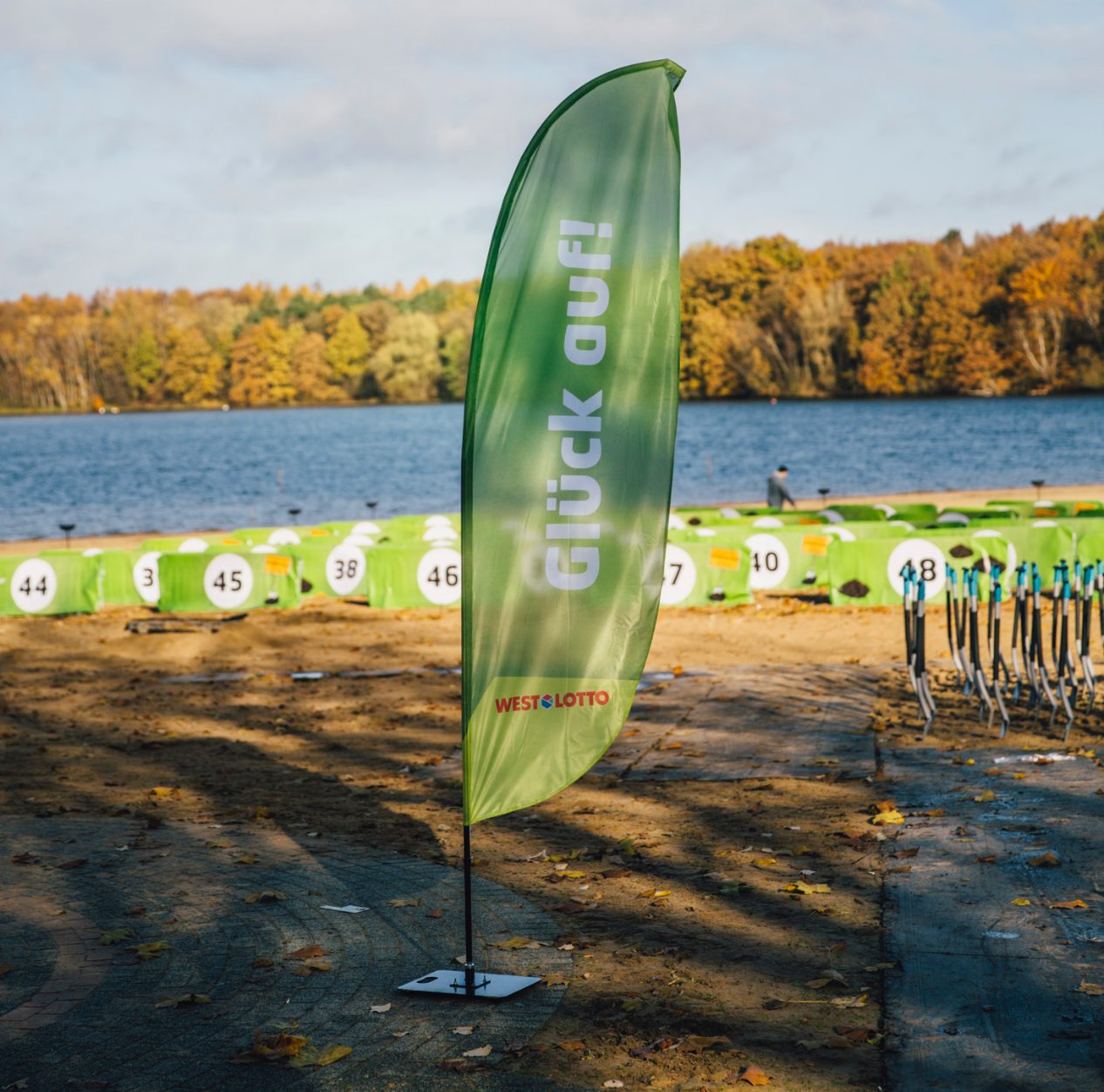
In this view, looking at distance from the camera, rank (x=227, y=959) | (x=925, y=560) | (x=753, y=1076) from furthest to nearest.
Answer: (x=925, y=560)
(x=227, y=959)
(x=753, y=1076)

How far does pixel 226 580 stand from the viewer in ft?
67.2

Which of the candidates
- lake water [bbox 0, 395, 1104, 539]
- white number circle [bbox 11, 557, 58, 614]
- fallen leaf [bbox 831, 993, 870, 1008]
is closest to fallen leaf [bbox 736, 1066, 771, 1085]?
fallen leaf [bbox 831, 993, 870, 1008]

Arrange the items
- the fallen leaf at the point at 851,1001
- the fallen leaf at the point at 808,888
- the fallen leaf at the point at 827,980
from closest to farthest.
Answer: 1. the fallen leaf at the point at 851,1001
2. the fallen leaf at the point at 827,980
3. the fallen leaf at the point at 808,888

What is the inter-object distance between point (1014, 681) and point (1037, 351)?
404 feet

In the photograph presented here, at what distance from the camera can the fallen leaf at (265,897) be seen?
765cm

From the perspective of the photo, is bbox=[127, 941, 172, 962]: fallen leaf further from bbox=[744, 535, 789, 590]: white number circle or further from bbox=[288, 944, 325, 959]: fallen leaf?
bbox=[744, 535, 789, 590]: white number circle

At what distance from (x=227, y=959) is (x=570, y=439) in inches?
119

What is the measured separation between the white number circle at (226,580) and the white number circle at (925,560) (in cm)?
935

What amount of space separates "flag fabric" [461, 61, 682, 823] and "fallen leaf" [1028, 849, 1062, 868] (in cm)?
280

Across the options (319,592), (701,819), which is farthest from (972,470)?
(701,819)

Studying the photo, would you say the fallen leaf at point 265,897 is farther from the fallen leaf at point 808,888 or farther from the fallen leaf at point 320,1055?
the fallen leaf at point 808,888

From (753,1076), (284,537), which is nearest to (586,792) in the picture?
(753,1076)

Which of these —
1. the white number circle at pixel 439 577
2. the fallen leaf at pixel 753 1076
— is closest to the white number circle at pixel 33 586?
the white number circle at pixel 439 577

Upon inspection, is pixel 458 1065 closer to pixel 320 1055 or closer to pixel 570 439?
pixel 320 1055
